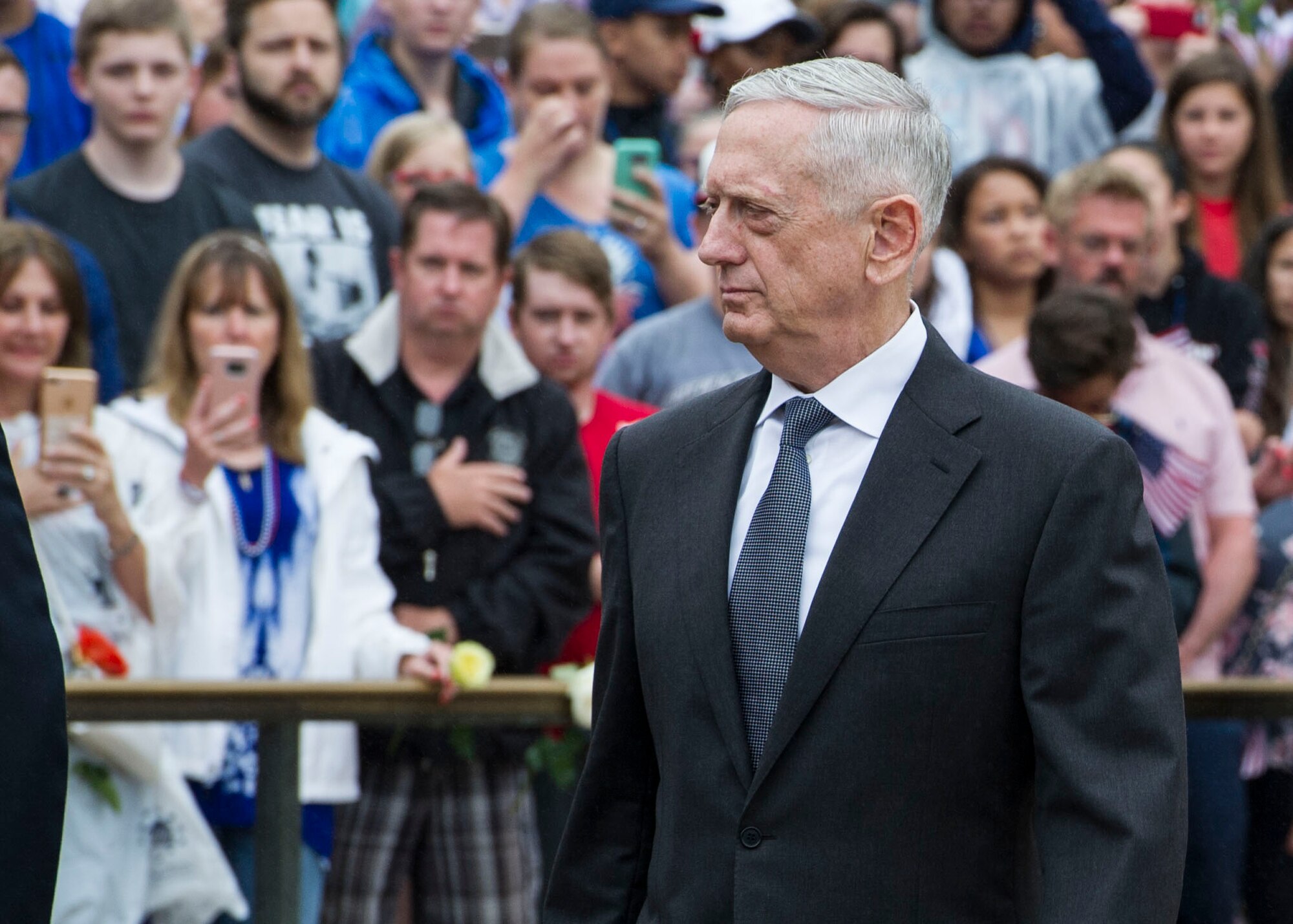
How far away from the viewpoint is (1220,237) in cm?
774

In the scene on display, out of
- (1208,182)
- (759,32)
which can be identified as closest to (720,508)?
(759,32)

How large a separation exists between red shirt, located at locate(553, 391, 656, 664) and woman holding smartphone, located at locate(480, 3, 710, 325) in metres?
0.83

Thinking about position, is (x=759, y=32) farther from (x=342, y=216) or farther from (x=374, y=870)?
(x=374, y=870)

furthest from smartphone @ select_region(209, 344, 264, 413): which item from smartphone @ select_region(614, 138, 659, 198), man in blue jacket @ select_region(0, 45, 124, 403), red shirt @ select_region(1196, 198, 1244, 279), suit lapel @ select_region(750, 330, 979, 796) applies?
red shirt @ select_region(1196, 198, 1244, 279)

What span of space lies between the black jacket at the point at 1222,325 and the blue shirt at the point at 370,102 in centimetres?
284

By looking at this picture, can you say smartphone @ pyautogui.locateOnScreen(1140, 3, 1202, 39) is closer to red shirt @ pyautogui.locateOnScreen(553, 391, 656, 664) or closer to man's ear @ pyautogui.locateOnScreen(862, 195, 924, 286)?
red shirt @ pyautogui.locateOnScreen(553, 391, 656, 664)

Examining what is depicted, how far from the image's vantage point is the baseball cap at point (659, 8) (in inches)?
295

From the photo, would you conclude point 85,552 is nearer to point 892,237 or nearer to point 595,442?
point 595,442

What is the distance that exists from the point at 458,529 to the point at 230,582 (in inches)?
25.8

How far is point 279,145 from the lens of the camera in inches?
248

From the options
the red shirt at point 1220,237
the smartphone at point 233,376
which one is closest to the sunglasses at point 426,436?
the smartphone at point 233,376

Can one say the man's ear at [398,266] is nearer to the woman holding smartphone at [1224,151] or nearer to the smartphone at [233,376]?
the smartphone at [233,376]

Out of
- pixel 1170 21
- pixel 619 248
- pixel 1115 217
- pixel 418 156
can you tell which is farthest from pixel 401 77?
pixel 1170 21

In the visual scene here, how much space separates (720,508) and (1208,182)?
19.0 feet
